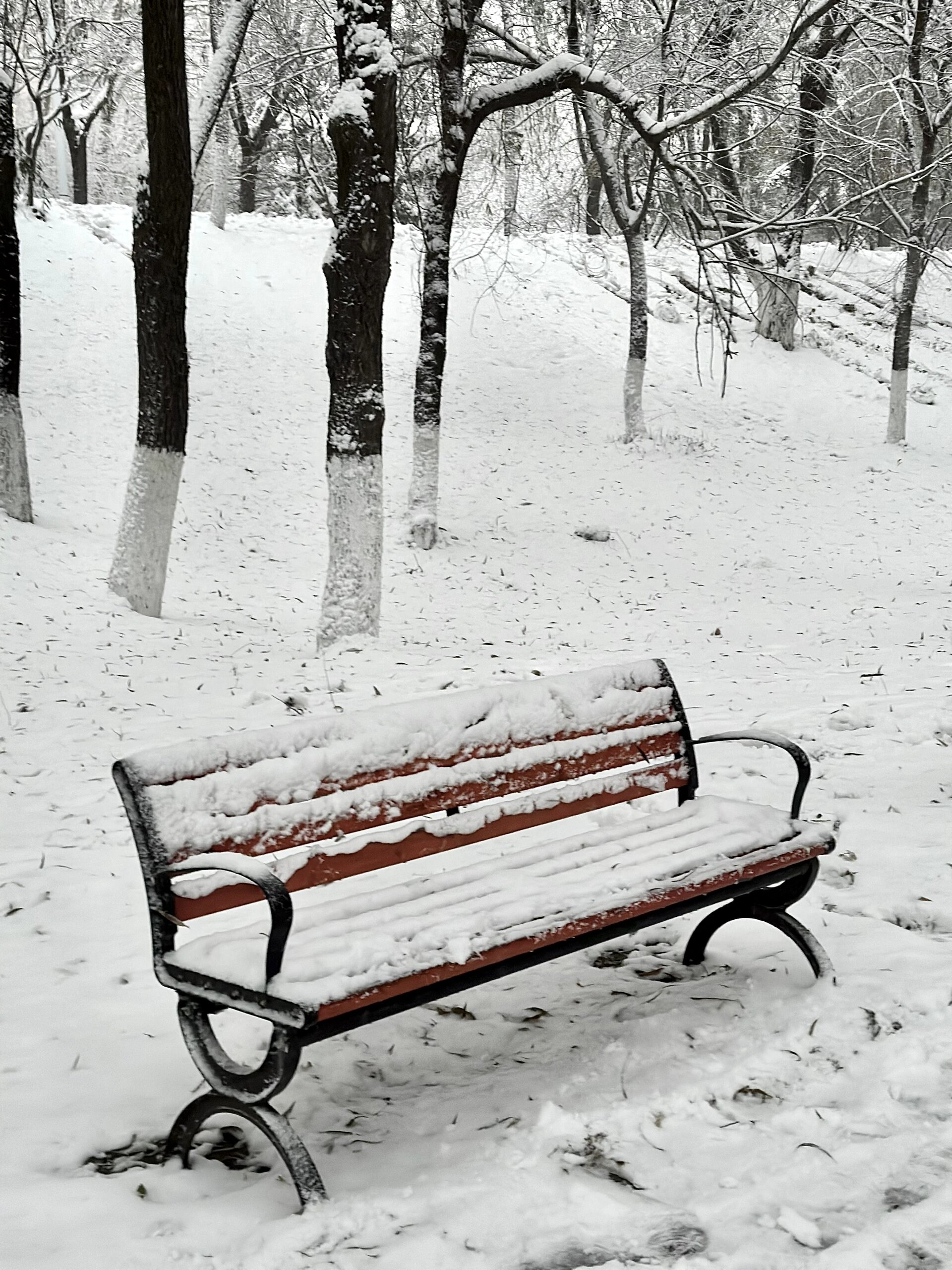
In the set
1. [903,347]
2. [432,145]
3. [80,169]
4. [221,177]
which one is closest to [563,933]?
[432,145]

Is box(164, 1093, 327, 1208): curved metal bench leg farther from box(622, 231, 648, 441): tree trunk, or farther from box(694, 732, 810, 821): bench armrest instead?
box(622, 231, 648, 441): tree trunk

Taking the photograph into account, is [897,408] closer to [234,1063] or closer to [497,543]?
[497,543]

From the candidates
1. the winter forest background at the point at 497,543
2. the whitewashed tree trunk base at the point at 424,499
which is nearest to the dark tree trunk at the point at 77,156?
the winter forest background at the point at 497,543

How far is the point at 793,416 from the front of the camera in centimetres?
1861

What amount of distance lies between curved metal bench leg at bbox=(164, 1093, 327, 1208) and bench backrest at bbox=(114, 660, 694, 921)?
421 mm

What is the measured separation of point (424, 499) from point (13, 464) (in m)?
4.45

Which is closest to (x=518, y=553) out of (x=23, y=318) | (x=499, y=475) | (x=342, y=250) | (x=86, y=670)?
(x=499, y=475)

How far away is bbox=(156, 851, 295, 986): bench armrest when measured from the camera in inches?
88.8

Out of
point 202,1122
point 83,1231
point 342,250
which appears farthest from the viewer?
point 342,250

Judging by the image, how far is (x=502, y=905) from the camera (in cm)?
269

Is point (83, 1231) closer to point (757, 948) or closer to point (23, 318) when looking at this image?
point (757, 948)

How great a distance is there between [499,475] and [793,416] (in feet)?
21.2

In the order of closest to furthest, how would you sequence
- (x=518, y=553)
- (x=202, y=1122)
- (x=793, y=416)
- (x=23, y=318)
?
(x=202, y=1122), (x=518, y=553), (x=23, y=318), (x=793, y=416)

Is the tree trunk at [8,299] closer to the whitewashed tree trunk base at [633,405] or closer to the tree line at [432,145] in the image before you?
the tree line at [432,145]
